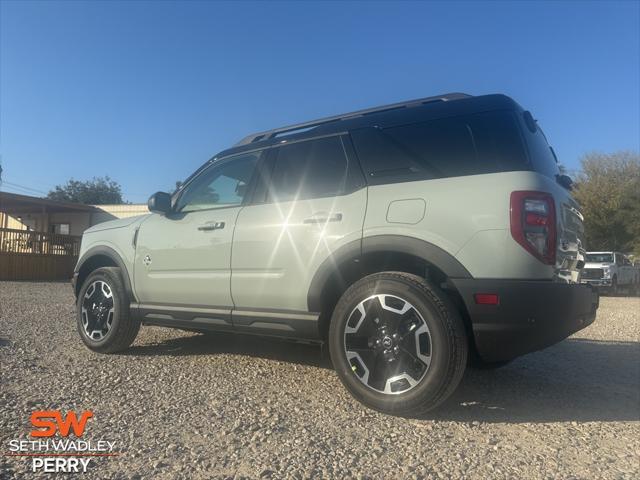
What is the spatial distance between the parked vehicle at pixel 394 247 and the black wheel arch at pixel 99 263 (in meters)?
0.47

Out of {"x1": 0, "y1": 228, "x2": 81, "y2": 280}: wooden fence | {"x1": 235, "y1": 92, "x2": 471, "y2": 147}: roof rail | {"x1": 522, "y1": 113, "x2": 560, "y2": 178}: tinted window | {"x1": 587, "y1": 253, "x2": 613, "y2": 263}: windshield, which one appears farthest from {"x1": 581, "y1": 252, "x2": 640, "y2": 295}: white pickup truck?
{"x1": 0, "y1": 228, "x2": 81, "y2": 280}: wooden fence

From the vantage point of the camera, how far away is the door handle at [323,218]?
351 centimetres

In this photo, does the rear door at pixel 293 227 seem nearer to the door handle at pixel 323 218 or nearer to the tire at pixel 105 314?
the door handle at pixel 323 218

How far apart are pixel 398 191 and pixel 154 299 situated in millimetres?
2594

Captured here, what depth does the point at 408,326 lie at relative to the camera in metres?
3.12

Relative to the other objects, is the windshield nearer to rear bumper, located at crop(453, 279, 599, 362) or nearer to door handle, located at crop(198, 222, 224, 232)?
rear bumper, located at crop(453, 279, 599, 362)

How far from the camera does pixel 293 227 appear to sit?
12.1ft

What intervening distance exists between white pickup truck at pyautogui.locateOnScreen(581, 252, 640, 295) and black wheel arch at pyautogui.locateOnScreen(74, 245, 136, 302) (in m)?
17.0

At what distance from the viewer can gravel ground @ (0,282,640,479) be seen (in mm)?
2484

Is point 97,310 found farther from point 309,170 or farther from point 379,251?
point 379,251

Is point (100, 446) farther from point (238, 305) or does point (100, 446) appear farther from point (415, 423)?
point (415, 423)

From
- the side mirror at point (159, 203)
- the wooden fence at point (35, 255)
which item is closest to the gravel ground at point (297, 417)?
the side mirror at point (159, 203)

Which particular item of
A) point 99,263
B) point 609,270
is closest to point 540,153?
point 99,263

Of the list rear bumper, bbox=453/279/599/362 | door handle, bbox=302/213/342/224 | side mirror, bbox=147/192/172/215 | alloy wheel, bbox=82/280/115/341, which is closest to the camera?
rear bumper, bbox=453/279/599/362
